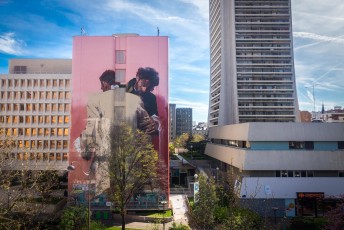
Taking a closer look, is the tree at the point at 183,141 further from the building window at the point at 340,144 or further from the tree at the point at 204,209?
the tree at the point at 204,209

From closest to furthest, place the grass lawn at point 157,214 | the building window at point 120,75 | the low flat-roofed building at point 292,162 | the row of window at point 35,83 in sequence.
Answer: the grass lawn at point 157,214, the low flat-roofed building at point 292,162, the building window at point 120,75, the row of window at point 35,83

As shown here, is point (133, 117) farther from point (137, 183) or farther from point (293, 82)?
point (293, 82)

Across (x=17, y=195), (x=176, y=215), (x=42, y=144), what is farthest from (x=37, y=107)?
(x=17, y=195)

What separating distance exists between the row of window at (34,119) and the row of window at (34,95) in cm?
437

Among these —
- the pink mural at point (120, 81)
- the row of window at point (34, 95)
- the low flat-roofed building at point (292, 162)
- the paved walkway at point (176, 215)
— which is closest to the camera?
the paved walkway at point (176, 215)

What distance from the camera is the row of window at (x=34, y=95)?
219 feet

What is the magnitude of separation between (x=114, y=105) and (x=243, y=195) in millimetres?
21446

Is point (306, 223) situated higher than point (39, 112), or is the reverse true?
point (39, 112)

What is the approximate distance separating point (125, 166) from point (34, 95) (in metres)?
45.5

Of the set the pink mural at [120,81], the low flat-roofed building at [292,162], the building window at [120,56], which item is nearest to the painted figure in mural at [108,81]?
the pink mural at [120,81]

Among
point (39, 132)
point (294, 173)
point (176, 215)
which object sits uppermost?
point (39, 132)

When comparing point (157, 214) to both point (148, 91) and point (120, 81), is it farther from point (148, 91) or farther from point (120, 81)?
point (120, 81)

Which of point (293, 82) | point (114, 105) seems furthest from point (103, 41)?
point (293, 82)

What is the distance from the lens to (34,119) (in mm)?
67438
